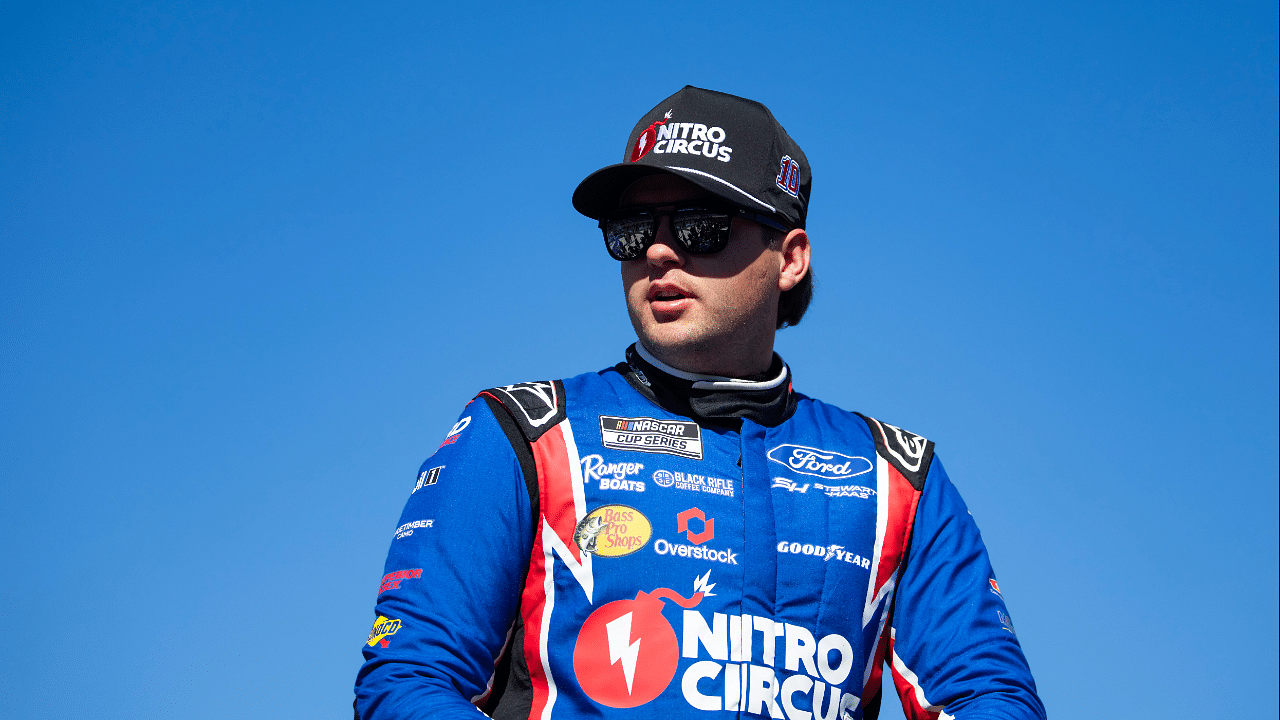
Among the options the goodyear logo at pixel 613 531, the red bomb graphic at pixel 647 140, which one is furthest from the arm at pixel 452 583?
the red bomb graphic at pixel 647 140

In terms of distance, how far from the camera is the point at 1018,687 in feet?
13.7

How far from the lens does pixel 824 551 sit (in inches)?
165

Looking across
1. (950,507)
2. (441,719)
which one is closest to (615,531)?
(441,719)

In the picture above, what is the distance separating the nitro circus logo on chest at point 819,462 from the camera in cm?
444

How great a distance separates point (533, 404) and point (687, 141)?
49.5 inches

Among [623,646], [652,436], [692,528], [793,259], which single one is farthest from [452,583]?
[793,259]

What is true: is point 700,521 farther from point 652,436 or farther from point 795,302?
point 795,302

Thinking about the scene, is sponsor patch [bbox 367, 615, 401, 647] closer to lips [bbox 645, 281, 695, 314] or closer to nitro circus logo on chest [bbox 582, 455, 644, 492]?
nitro circus logo on chest [bbox 582, 455, 644, 492]

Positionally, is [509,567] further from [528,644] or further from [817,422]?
[817,422]

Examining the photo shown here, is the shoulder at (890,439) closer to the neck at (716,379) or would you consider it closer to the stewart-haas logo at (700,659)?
the neck at (716,379)

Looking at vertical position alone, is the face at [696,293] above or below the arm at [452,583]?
above

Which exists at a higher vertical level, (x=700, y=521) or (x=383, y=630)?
(x=700, y=521)

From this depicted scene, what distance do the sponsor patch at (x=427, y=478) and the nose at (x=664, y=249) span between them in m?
1.18

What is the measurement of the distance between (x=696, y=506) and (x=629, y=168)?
1.40m
